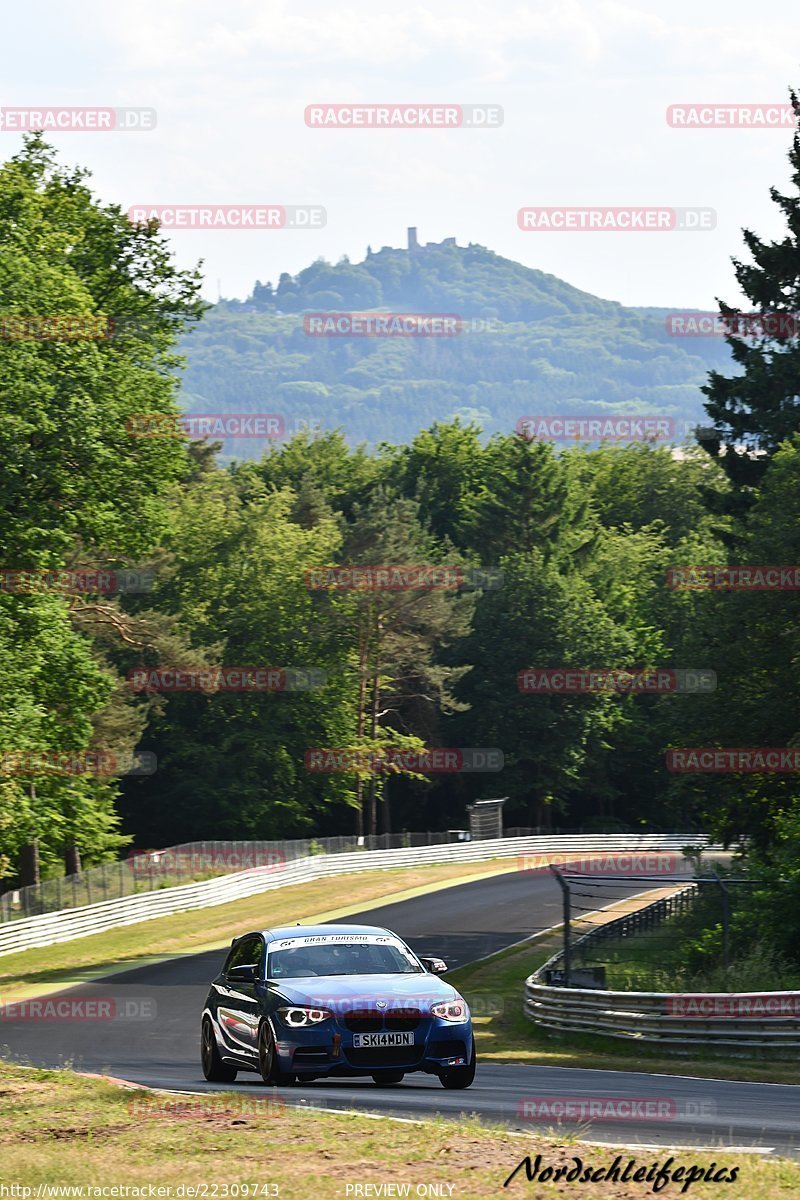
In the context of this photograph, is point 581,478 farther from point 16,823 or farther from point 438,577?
point 16,823

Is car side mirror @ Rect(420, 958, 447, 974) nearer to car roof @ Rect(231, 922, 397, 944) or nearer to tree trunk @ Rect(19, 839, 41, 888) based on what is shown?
car roof @ Rect(231, 922, 397, 944)

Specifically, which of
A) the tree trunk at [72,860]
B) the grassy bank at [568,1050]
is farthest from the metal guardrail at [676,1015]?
the tree trunk at [72,860]

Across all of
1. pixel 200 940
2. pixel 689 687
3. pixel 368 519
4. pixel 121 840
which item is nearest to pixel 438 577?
pixel 368 519

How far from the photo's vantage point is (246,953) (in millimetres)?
16531

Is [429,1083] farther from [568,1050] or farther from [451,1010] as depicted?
[568,1050]

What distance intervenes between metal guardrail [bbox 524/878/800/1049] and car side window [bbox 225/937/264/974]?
25.4 ft

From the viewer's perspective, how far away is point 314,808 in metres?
88.1

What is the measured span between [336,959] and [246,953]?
1.21 metres

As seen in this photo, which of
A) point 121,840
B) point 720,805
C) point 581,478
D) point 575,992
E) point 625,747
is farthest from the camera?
point 581,478

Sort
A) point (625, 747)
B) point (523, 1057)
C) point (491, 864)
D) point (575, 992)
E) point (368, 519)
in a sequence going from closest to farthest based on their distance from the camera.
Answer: point (523, 1057) → point (575, 992) → point (491, 864) → point (368, 519) → point (625, 747)

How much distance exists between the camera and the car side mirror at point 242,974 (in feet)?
51.6

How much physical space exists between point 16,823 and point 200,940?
10.00 m

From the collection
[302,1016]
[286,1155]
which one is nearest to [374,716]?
[302,1016]

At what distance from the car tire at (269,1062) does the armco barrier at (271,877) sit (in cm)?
2764
